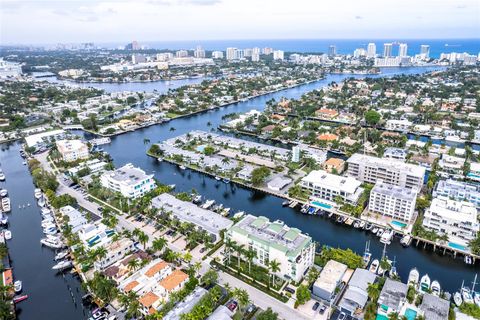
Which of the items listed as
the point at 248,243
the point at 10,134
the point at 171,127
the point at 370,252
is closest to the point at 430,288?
the point at 370,252

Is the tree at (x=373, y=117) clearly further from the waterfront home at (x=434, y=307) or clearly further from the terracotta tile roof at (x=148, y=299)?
the terracotta tile roof at (x=148, y=299)

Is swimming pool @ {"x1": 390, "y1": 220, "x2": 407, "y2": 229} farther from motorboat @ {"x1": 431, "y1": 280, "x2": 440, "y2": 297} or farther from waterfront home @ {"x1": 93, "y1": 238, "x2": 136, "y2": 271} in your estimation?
waterfront home @ {"x1": 93, "y1": 238, "x2": 136, "y2": 271}

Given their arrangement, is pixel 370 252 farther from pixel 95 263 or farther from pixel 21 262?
pixel 21 262

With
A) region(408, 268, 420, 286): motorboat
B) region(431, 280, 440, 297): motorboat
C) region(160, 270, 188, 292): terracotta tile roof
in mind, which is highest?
region(160, 270, 188, 292): terracotta tile roof

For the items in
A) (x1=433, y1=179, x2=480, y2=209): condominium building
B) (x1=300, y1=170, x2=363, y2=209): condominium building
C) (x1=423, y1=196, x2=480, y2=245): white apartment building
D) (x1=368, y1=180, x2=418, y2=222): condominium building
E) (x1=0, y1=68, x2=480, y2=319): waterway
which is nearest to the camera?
(x1=0, y1=68, x2=480, y2=319): waterway

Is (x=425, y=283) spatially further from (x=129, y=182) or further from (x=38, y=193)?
(x=38, y=193)

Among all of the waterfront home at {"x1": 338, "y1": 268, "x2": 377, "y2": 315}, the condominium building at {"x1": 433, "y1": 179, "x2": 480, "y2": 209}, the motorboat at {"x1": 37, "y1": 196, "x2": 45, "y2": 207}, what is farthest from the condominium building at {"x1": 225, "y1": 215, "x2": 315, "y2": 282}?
the motorboat at {"x1": 37, "y1": 196, "x2": 45, "y2": 207}
